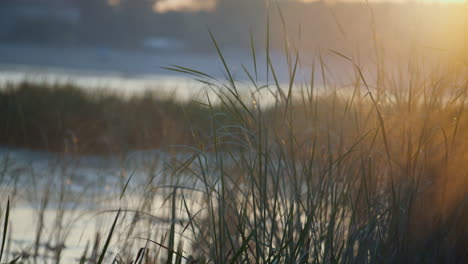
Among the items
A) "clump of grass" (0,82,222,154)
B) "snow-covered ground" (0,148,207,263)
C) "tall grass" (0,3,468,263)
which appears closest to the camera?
"tall grass" (0,3,468,263)

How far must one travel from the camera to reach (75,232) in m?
2.24

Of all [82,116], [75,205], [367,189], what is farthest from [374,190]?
[82,116]

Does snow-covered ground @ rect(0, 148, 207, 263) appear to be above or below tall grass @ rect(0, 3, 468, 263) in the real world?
below

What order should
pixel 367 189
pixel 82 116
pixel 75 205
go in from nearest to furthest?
pixel 367 189 → pixel 75 205 → pixel 82 116

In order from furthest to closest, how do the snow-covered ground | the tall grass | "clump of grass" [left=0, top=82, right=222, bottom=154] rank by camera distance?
"clump of grass" [left=0, top=82, right=222, bottom=154], the snow-covered ground, the tall grass

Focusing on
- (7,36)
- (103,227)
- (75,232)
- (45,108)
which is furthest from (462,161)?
(7,36)

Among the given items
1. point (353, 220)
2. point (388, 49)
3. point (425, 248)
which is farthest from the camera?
point (388, 49)

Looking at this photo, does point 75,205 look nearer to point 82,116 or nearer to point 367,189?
point 367,189

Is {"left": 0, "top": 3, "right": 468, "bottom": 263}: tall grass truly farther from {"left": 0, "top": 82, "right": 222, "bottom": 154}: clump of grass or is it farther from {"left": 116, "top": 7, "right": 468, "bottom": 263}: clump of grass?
{"left": 0, "top": 82, "right": 222, "bottom": 154}: clump of grass

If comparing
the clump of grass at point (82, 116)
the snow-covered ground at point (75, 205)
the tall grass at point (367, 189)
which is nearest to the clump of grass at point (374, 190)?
the tall grass at point (367, 189)

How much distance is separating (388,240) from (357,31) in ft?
2.46

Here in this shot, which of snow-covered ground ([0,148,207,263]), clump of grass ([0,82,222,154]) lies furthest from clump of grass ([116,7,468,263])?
clump of grass ([0,82,222,154])

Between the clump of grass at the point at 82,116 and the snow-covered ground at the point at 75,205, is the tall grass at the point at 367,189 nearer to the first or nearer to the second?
the snow-covered ground at the point at 75,205

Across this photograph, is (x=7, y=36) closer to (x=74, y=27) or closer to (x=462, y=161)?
(x=74, y=27)
